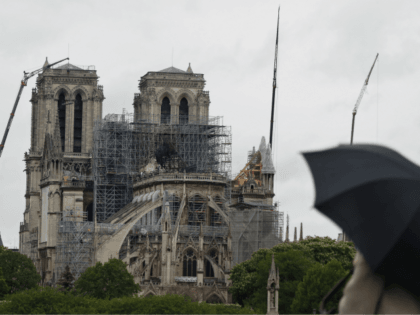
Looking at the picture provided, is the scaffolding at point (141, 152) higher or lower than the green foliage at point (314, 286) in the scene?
higher

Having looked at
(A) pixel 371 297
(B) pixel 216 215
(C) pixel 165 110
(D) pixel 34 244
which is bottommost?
(D) pixel 34 244

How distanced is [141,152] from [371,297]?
123550mm

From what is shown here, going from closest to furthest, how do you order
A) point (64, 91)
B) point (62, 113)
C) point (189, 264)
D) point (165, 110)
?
point (189, 264), point (165, 110), point (64, 91), point (62, 113)

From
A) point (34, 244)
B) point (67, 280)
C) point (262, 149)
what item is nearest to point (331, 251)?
point (67, 280)

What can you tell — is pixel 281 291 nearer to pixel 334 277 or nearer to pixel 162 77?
pixel 334 277

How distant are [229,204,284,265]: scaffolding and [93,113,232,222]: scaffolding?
1556cm

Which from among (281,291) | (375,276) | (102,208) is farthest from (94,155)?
(375,276)

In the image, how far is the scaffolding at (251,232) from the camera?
108 m

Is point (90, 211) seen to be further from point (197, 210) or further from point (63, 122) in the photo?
point (197, 210)

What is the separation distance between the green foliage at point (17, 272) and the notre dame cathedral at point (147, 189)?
4918 mm

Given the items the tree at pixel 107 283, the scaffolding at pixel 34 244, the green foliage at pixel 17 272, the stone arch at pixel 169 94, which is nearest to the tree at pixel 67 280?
the green foliage at pixel 17 272

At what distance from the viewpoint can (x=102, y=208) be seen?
5005 inches

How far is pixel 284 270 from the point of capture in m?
80.2

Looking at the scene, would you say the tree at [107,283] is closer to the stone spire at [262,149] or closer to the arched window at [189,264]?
the arched window at [189,264]
